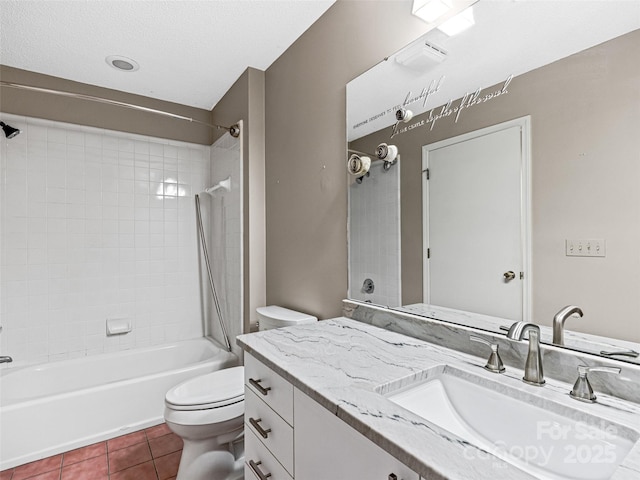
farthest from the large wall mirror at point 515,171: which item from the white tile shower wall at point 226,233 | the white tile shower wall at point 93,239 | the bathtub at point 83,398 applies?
the white tile shower wall at point 93,239

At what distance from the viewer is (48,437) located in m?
1.98

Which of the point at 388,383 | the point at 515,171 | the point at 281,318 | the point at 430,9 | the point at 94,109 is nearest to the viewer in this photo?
the point at 388,383

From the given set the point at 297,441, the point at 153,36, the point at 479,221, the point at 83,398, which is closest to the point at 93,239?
the point at 83,398

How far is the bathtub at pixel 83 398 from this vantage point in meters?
1.92

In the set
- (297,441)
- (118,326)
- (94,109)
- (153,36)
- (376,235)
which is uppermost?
(153,36)

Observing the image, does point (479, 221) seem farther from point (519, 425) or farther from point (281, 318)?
point (281, 318)

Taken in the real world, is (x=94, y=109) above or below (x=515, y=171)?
above

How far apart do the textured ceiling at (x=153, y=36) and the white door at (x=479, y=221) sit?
120cm

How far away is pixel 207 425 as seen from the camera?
1.59 m

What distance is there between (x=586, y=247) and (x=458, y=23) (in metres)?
0.86

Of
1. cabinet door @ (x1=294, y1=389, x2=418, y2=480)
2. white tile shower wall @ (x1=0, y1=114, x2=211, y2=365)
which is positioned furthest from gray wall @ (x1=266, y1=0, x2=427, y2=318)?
white tile shower wall @ (x1=0, y1=114, x2=211, y2=365)

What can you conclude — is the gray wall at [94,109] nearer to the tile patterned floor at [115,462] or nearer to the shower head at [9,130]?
the shower head at [9,130]

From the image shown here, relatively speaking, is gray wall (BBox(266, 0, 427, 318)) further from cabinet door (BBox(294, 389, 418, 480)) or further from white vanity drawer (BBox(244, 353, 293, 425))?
cabinet door (BBox(294, 389, 418, 480))

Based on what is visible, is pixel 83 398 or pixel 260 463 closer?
pixel 260 463
